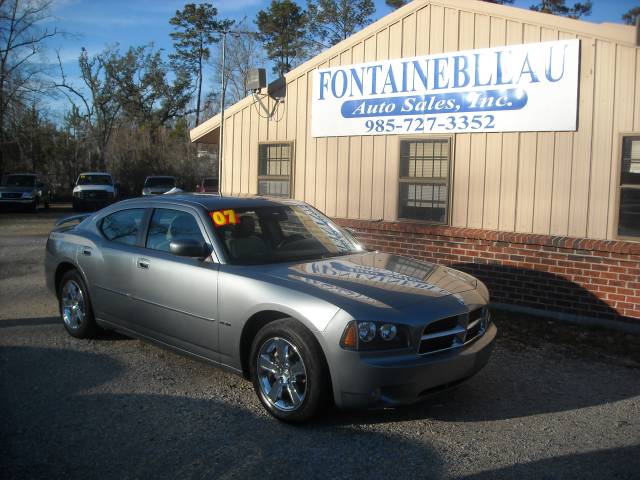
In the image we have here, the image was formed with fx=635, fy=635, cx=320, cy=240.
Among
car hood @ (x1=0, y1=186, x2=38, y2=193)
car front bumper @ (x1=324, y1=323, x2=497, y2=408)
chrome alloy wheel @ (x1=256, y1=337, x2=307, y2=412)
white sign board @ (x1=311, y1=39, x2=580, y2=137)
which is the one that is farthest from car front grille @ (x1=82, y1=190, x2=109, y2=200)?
car front bumper @ (x1=324, y1=323, x2=497, y2=408)

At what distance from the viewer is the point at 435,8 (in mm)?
8883

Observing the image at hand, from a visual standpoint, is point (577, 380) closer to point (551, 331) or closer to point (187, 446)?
point (551, 331)

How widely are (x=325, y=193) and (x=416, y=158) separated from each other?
1744 millimetres

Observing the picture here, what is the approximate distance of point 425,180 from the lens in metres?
9.03

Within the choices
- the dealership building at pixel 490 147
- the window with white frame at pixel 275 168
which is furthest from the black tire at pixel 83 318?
the window with white frame at pixel 275 168

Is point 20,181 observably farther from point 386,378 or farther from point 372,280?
point 386,378

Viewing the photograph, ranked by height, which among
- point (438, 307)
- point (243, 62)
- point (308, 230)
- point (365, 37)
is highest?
point (243, 62)

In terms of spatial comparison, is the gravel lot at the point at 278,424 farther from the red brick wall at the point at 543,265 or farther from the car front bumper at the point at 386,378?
the red brick wall at the point at 543,265

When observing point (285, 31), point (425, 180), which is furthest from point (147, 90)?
point (425, 180)

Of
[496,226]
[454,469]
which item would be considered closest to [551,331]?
[496,226]

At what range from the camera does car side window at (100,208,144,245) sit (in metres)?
5.85

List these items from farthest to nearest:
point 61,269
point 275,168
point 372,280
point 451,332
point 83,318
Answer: point 275,168 → point 61,269 → point 83,318 → point 372,280 → point 451,332

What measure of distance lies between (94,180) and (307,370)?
27.9 metres

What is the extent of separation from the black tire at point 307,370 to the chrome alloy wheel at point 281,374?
0.11ft
